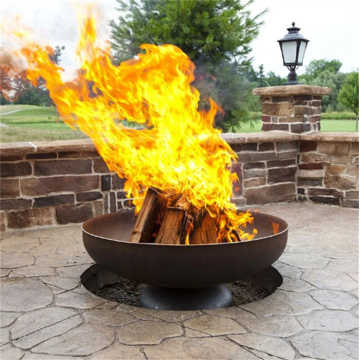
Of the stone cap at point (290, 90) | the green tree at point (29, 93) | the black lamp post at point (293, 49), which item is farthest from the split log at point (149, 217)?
the green tree at point (29, 93)

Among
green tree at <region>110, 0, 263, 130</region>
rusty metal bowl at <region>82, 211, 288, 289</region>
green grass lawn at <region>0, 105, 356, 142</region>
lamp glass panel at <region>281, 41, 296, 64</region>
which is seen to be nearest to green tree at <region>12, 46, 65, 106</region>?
green grass lawn at <region>0, 105, 356, 142</region>

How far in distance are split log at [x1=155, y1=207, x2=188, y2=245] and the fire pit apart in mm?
262

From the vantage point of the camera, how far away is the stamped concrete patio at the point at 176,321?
7.79 ft

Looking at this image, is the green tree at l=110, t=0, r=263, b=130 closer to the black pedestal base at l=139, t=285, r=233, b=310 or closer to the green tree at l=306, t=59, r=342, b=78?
the green tree at l=306, t=59, r=342, b=78

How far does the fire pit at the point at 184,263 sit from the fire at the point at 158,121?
40cm

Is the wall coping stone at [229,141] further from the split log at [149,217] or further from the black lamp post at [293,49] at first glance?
the split log at [149,217]

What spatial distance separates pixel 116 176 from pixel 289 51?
2.95m

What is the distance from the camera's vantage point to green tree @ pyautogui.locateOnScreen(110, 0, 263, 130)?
1755 centimetres

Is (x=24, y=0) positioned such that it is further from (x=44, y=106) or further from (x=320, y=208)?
(x=320, y=208)

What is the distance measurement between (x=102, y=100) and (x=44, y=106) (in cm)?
1606

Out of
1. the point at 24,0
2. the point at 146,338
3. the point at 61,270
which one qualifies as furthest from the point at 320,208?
the point at 24,0

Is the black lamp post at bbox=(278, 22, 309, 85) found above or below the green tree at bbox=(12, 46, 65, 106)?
below

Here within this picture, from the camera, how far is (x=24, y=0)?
14.6 metres

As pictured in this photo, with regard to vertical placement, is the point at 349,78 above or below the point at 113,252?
above
